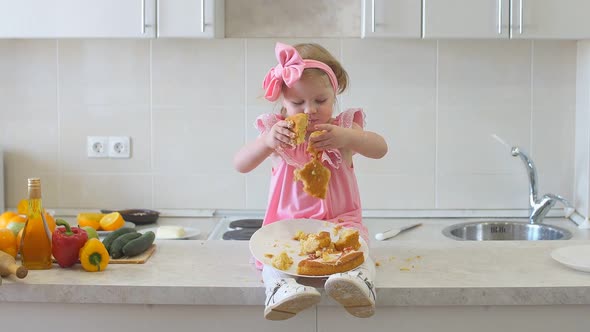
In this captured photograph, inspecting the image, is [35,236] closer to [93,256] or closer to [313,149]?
[93,256]

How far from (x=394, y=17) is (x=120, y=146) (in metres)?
1.15

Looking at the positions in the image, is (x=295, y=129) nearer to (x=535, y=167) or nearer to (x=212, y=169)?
(x=212, y=169)

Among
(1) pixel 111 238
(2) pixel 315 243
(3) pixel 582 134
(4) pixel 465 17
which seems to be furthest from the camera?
(3) pixel 582 134

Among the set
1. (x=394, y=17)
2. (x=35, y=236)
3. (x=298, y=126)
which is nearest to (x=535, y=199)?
(x=394, y=17)

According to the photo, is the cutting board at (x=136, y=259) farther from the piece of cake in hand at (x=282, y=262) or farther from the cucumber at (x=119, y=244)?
the piece of cake in hand at (x=282, y=262)

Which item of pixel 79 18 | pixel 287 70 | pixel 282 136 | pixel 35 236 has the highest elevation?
pixel 79 18

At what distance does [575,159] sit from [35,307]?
6.75 ft

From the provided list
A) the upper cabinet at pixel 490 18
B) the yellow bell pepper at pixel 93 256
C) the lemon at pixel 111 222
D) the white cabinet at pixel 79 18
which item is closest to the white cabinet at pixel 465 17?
the upper cabinet at pixel 490 18

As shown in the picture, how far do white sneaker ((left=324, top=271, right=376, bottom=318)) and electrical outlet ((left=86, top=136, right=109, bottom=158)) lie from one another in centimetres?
162

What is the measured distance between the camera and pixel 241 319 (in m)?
1.90

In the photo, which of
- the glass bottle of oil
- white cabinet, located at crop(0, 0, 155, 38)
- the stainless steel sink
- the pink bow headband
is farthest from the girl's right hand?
the stainless steel sink

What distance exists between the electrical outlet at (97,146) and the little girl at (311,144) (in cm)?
98

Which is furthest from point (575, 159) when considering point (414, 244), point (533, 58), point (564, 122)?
point (414, 244)

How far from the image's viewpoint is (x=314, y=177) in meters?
2.07
